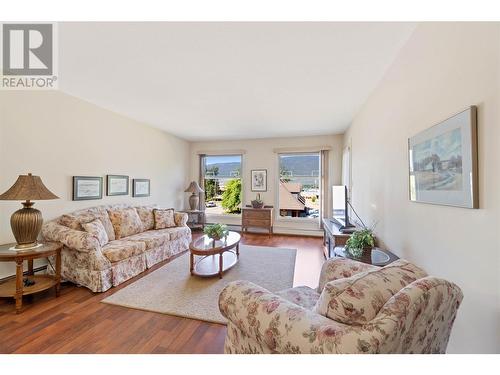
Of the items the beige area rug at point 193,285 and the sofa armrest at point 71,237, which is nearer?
the beige area rug at point 193,285

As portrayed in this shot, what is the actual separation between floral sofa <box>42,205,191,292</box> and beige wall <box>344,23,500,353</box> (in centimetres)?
315

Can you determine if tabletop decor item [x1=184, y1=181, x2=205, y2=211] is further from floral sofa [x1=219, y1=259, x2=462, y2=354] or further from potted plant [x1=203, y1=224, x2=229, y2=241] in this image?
floral sofa [x1=219, y1=259, x2=462, y2=354]

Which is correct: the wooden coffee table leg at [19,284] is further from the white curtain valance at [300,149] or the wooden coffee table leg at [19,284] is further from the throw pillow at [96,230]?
the white curtain valance at [300,149]

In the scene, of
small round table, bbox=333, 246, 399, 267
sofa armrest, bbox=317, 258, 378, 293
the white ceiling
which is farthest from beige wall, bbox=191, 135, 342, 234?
sofa armrest, bbox=317, 258, 378, 293

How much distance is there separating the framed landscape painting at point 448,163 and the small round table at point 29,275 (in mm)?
3490

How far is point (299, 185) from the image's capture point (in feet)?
18.4

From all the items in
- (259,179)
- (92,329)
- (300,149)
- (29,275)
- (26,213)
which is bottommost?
(92,329)

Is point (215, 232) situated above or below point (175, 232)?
above

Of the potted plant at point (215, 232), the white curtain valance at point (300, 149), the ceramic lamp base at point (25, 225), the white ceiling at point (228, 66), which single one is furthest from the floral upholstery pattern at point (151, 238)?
the white curtain valance at point (300, 149)

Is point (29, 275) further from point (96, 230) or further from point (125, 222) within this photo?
point (125, 222)

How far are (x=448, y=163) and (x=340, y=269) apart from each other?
0.97 metres

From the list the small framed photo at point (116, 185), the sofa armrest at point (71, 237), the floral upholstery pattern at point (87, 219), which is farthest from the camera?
the small framed photo at point (116, 185)

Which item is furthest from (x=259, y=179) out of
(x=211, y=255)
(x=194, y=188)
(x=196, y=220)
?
(x=211, y=255)

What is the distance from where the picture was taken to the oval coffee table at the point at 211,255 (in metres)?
2.85
